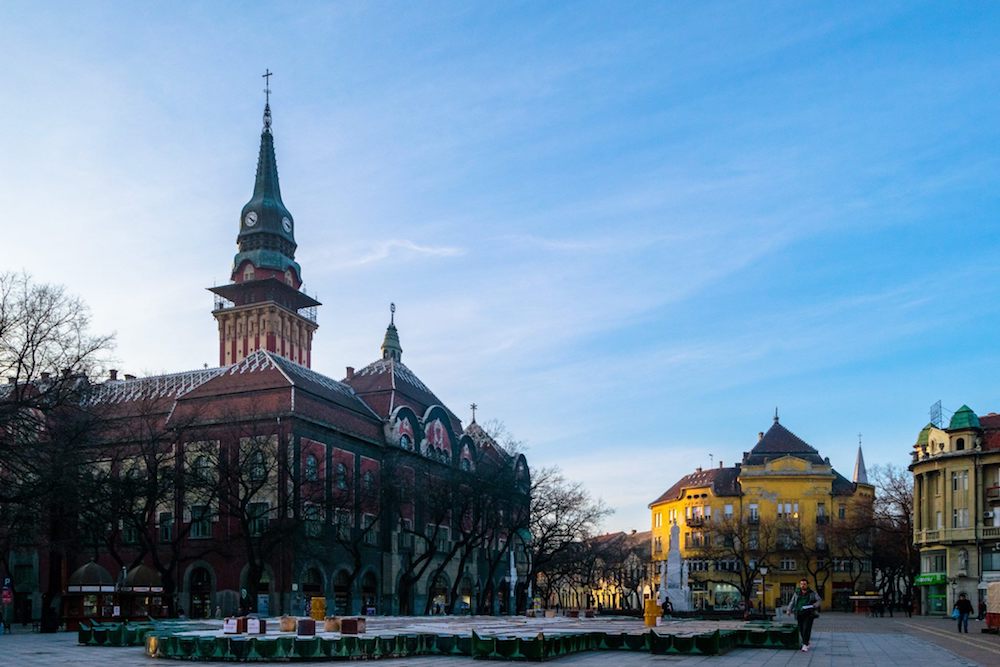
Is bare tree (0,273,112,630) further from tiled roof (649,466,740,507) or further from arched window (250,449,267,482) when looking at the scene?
tiled roof (649,466,740,507)

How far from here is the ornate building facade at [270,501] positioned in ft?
187

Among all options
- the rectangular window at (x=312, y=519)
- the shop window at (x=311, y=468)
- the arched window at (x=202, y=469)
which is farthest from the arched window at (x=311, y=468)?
the arched window at (x=202, y=469)

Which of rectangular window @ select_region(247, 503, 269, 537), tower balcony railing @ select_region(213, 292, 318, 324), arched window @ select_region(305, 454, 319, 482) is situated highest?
tower balcony railing @ select_region(213, 292, 318, 324)

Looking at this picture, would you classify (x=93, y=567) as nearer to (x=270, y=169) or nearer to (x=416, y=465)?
(x=416, y=465)

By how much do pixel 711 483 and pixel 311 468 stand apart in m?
62.6

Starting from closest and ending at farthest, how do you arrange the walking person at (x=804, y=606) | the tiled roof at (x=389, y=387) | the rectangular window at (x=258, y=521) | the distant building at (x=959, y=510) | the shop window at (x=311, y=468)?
1. the walking person at (x=804, y=606)
2. the rectangular window at (x=258, y=521)
3. the shop window at (x=311, y=468)
4. the distant building at (x=959, y=510)
5. the tiled roof at (x=389, y=387)

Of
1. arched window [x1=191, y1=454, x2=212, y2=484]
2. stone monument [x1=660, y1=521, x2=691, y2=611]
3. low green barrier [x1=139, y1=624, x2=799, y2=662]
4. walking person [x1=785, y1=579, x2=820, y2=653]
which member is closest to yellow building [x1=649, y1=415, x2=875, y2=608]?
stone monument [x1=660, y1=521, x2=691, y2=611]

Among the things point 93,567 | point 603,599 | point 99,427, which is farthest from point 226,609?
point 603,599

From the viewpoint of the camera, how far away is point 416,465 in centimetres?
8094

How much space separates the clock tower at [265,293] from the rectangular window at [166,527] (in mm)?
29754

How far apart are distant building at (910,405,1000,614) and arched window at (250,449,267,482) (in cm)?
4816

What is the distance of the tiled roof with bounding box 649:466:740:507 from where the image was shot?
118 m

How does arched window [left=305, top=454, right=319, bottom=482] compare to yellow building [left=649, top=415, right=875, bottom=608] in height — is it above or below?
above

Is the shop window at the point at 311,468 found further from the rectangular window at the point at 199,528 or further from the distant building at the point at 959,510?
the distant building at the point at 959,510
